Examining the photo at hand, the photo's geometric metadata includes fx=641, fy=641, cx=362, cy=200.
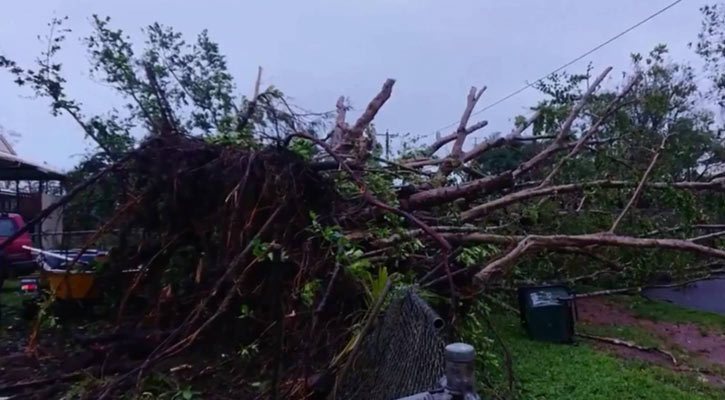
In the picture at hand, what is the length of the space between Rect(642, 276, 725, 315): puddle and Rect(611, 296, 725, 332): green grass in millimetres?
307

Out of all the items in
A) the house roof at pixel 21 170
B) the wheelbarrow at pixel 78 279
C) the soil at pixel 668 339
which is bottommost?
the soil at pixel 668 339

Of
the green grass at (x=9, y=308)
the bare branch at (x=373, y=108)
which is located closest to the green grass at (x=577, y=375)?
the bare branch at (x=373, y=108)

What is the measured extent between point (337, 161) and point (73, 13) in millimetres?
8588

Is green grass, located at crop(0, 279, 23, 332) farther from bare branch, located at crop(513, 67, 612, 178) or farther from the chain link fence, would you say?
bare branch, located at crop(513, 67, 612, 178)

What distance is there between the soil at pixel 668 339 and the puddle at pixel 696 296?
4.54 feet

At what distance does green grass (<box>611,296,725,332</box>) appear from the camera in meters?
8.83

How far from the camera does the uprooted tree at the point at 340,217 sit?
4.60 metres

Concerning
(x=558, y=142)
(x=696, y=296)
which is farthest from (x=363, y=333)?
(x=696, y=296)

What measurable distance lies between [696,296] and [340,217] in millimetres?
8618

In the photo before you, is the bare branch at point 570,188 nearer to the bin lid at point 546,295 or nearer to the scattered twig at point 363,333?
the bin lid at point 546,295

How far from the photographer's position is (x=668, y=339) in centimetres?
772

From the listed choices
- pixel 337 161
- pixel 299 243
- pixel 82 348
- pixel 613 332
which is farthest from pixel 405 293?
pixel 613 332

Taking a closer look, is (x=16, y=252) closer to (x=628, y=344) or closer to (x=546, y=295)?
(x=546, y=295)

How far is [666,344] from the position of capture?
24.2ft
